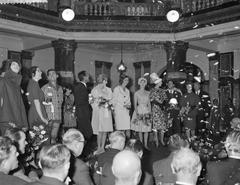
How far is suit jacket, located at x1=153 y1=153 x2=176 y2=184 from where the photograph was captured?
4.00m

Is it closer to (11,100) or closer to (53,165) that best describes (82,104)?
(11,100)

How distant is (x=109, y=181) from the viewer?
380cm

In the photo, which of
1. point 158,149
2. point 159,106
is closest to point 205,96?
point 159,106

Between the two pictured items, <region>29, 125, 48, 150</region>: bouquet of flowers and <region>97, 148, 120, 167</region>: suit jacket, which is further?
<region>29, 125, 48, 150</region>: bouquet of flowers

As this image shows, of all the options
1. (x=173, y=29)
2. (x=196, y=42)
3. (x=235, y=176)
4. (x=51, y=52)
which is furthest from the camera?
(x=51, y=52)

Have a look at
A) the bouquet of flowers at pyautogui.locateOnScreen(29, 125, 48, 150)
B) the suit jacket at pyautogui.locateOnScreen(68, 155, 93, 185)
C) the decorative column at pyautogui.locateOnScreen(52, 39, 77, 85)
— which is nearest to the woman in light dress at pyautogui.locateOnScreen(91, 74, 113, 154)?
the bouquet of flowers at pyautogui.locateOnScreen(29, 125, 48, 150)

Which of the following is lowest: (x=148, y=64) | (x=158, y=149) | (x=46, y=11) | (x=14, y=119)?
(x=158, y=149)

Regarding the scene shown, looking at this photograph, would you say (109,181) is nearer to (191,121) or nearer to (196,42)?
(191,121)

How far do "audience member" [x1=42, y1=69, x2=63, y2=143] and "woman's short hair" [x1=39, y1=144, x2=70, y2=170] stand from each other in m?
5.14

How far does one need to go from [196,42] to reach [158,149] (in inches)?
268

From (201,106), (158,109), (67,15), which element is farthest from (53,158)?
(67,15)

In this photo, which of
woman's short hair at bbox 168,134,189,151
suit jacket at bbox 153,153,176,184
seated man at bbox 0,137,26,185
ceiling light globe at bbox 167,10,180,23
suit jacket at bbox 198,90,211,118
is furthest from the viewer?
ceiling light globe at bbox 167,10,180,23

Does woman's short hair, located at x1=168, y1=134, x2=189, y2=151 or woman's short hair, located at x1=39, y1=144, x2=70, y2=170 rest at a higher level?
woman's short hair, located at x1=39, y1=144, x2=70, y2=170

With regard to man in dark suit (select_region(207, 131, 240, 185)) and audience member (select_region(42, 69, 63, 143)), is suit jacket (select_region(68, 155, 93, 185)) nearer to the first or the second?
man in dark suit (select_region(207, 131, 240, 185))
